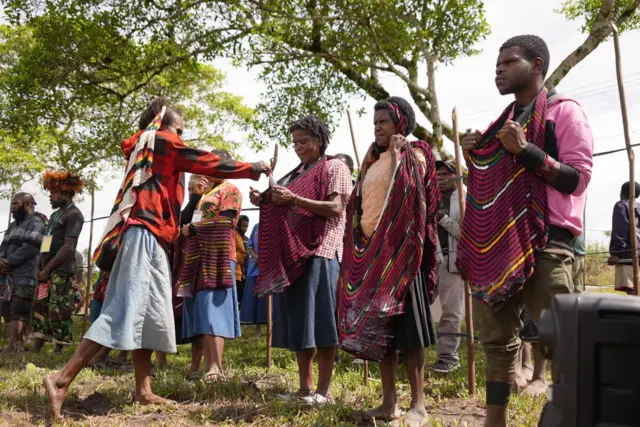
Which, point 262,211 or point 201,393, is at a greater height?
point 262,211

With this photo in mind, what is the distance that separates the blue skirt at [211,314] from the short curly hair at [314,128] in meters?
1.38

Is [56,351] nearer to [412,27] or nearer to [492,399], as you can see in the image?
[492,399]

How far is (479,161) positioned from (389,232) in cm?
73

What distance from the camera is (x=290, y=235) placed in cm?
409

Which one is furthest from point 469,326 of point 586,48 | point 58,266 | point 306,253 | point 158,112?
point 586,48

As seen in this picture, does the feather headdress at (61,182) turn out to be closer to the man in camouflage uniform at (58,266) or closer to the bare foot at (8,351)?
the man in camouflage uniform at (58,266)

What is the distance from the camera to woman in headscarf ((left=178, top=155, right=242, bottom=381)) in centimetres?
492

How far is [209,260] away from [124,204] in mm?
1317

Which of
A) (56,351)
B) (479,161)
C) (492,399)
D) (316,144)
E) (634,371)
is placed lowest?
(56,351)

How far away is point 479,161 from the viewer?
115 inches

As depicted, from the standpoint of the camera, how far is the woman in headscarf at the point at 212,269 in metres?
4.92

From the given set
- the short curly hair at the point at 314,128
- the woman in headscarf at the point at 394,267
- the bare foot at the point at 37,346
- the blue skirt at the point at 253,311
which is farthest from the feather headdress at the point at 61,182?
the woman in headscarf at the point at 394,267

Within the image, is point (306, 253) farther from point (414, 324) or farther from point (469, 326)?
point (469, 326)

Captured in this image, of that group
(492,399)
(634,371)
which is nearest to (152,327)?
(492,399)
